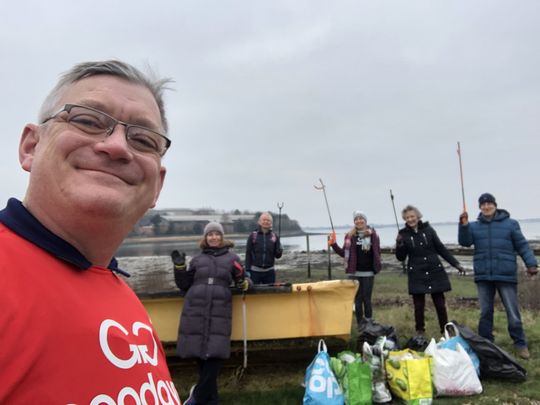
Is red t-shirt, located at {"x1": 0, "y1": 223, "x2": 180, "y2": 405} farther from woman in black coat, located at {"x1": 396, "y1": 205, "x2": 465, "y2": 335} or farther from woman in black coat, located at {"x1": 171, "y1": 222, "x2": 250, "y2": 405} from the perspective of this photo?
woman in black coat, located at {"x1": 396, "y1": 205, "x2": 465, "y2": 335}

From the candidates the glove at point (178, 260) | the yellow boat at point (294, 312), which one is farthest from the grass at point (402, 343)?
the glove at point (178, 260)

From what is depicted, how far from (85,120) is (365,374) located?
10.7 feet

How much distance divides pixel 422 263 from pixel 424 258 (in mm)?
80

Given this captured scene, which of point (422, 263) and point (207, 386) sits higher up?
point (422, 263)

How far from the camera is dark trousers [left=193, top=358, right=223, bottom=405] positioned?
3.36m

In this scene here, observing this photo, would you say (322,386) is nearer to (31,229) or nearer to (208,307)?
(208,307)

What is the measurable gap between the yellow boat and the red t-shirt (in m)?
3.13

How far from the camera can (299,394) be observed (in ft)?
11.7

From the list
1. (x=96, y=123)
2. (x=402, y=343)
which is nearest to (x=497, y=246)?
(x=402, y=343)

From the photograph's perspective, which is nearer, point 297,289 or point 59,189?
point 59,189

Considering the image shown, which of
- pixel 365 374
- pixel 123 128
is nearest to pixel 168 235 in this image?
pixel 365 374

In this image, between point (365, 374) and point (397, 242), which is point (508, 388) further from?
point (397, 242)

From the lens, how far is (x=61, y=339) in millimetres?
703

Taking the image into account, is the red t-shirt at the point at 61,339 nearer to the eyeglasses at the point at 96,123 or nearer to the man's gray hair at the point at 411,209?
the eyeglasses at the point at 96,123
